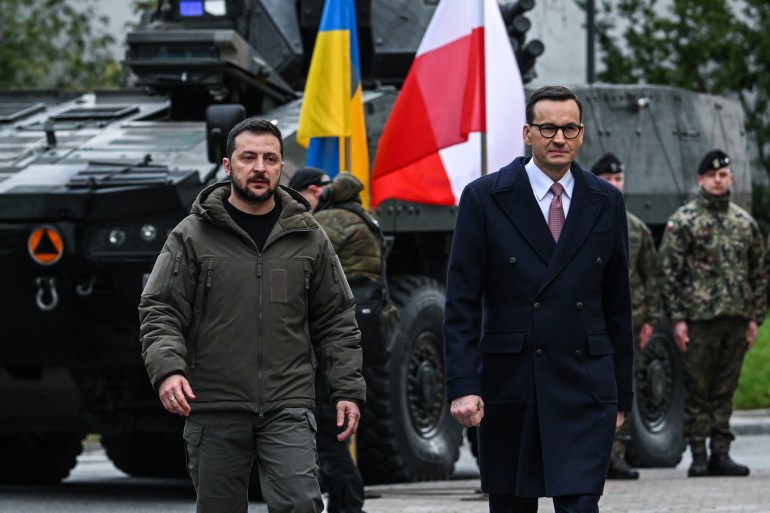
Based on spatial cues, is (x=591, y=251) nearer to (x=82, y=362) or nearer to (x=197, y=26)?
(x=82, y=362)

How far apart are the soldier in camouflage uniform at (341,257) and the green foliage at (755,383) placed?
30.4ft

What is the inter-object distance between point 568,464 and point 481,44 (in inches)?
204

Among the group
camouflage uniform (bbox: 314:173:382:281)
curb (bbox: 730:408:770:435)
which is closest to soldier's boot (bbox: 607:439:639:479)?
camouflage uniform (bbox: 314:173:382:281)

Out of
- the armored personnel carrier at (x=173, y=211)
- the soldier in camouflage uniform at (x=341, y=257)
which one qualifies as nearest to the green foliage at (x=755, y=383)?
the armored personnel carrier at (x=173, y=211)

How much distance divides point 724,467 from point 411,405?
190 centimetres

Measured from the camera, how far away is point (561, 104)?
21.2ft

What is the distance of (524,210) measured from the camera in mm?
6551

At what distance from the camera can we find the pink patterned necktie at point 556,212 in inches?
258

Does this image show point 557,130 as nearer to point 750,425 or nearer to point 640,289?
point 640,289

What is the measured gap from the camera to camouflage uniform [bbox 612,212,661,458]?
12414 millimetres

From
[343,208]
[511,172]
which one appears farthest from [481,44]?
[511,172]

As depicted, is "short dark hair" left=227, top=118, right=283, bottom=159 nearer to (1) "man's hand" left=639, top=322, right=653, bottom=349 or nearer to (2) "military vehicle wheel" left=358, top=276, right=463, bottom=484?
(2) "military vehicle wheel" left=358, top=276, right=463, bottom=484

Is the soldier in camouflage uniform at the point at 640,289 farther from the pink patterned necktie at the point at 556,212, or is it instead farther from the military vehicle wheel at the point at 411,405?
the pink patterned necktie at the point at 556,212

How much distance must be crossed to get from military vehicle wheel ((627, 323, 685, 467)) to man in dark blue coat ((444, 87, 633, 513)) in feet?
23.7
